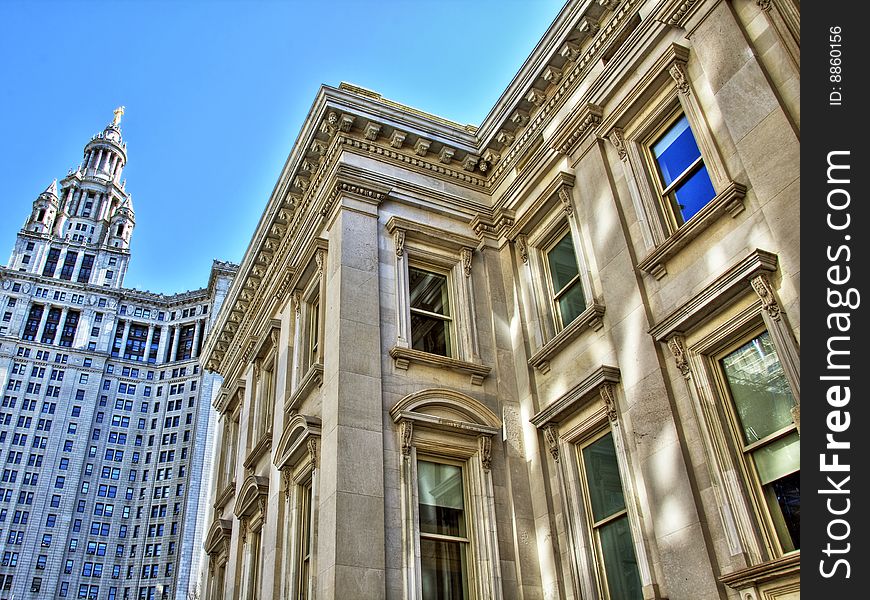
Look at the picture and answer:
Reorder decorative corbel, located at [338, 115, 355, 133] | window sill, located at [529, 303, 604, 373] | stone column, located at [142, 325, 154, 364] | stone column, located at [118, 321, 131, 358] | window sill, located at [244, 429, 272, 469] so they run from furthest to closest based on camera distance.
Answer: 1. stone column, located at [142, 325, 154, 364]
2. stone column, located at [118, 321, 131, 358]
3. window sill, located at [244, 429, 272, 469]
4. decorative corbel, located at [338, 115, 355, 133]
5. window sill, located at [529, 303, 604, 373]

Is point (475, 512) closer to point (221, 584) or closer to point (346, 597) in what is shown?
point (346, 597)

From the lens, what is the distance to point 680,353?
10875 millimetres

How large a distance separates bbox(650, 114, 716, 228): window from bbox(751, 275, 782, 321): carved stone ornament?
232cm

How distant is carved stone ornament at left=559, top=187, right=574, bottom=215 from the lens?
575 inches

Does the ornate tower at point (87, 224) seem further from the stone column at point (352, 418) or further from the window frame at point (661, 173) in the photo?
the window frame at point (661, 173)

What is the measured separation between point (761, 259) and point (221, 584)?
18.1m

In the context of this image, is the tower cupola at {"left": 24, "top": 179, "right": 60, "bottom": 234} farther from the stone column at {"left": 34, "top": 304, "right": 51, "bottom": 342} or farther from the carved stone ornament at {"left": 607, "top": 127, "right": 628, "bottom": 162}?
the carved stone ornament at {"left": 607, "top": 127, "right": 628, "bottom": 162}

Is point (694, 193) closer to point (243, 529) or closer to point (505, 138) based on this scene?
point (505, 138)

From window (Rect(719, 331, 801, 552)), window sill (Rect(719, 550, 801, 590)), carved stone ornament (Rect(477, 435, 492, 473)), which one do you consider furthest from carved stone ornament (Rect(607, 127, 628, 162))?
window sill (Rect(719, 550, 801, 590))

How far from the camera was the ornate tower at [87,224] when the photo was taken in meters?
143

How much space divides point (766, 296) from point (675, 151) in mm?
4010

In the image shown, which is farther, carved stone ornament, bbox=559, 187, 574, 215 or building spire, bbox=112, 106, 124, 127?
building spire, bbox=112, 106, 124, 127

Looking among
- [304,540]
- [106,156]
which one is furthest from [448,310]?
[106,156]

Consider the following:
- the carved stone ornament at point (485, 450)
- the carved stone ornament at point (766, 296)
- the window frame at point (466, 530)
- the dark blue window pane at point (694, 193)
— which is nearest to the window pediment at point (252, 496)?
the window frame at point (466, 530)
